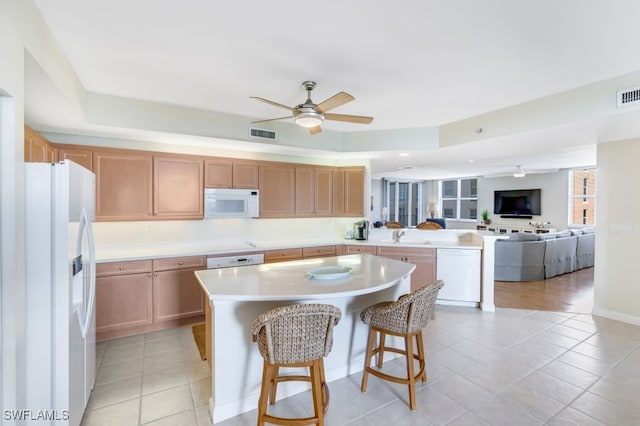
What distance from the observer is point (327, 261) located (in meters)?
3.06

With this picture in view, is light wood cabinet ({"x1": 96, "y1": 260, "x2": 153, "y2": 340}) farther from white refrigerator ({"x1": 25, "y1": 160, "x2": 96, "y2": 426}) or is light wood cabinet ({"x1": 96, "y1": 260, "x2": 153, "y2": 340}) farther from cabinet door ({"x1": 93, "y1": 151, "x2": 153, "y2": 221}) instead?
white refrigerator ({"x1": 25, "y1": 160, "x2": 96, "y2": 426})

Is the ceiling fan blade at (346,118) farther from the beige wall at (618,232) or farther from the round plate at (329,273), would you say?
the beige wall at (618,232)

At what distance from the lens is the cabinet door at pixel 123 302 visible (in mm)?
3199

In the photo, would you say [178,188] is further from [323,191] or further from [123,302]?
[323,191]

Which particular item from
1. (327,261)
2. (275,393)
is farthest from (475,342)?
(275,393)

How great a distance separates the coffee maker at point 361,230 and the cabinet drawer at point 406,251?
0.43 meters

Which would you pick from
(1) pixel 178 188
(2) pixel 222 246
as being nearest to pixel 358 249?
(2) pixel 222 246

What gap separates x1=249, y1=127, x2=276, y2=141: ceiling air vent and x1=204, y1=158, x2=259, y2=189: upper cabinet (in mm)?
532

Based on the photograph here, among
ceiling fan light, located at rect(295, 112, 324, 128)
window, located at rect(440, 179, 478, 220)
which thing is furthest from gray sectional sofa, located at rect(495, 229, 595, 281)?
ceiling fan light, located at rect(295, 112, 324, 128)

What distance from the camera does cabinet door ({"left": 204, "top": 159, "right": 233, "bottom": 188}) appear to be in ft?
13.4

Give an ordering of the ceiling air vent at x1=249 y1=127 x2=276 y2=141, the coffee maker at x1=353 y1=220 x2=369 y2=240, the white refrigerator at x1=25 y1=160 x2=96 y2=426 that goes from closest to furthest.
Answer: the white refrigerator at x1=25 y1=160 x2=96 y2=426
the ceiling air vent at x1=249 y1=127 x2=276 y2=141
the coffee maker at x1=353 y1=220 x2=369 y2=240

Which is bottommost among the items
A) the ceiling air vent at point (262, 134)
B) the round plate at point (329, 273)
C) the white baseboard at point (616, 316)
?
the white baseboard at point (616, 316)

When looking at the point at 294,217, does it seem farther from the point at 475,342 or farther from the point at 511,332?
the point at 511,332

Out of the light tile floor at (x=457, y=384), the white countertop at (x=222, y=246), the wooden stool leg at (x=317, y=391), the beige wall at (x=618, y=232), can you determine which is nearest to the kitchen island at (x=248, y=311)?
the light tile floor at (x=457, y=384)
